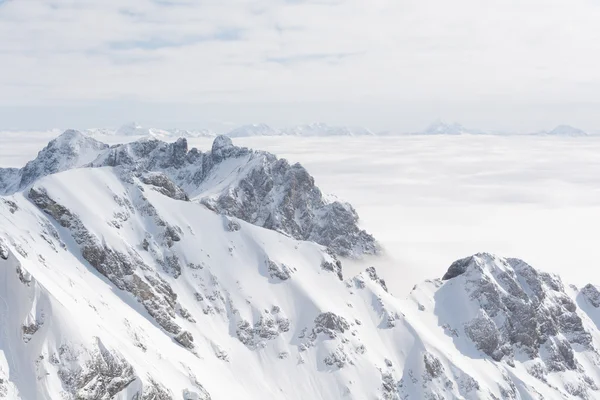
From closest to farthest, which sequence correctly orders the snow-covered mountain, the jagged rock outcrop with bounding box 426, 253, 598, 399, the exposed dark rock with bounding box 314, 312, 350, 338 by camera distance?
the snow-covered mountain, the exposed dark rock with bounding box 314, 312, 350, 338, the jagged rock outcrop with bounding box 426, 253, 598, 399

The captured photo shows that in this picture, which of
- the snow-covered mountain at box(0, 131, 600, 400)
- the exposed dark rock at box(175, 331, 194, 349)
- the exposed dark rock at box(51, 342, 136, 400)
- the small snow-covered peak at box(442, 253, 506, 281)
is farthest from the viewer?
the small snow-covered peak at box(442, 253, 506, 281)

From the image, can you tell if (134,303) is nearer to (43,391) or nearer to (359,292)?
(43,391)

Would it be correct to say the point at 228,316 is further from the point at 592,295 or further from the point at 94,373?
the point at 592,295

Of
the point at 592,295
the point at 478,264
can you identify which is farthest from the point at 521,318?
the point at 592,295

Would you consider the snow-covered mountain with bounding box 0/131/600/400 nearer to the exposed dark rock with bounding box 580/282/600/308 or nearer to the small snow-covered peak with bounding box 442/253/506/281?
the small snow-covered peak with bounding box 442/253/506/281

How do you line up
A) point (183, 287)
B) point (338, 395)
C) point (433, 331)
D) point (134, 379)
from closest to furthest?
point (134, 379) < point (338, 395) < point (183, 287) < point (433, 331)

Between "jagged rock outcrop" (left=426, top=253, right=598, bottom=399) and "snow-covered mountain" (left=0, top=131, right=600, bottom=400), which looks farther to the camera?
"jagged rock outcrop" (left=426, top=253, right=598, bottom=399)

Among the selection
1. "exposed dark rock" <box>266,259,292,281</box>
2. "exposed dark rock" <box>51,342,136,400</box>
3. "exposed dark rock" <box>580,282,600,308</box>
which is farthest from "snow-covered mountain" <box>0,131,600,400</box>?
"exposed dark rock" <box>580,282,600,308</box>

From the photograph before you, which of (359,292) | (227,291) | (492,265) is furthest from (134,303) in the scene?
(492,265)

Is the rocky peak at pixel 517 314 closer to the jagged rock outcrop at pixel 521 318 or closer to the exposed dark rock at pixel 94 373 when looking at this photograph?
the jagged rock outcrop at pixel 521 318
